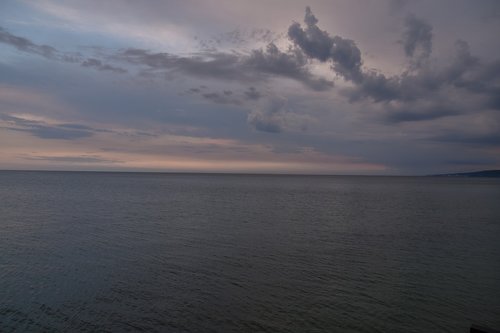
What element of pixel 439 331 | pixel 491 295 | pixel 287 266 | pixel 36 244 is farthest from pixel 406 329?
pixel 36 244

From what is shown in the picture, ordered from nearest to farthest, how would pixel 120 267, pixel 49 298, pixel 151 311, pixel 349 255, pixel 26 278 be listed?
pixel 151 311
pixel 49 298
pixel 26 278
pixel 120 267
pixel 349 255

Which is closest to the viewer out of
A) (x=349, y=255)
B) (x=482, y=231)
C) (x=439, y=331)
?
(x=439, y=331)

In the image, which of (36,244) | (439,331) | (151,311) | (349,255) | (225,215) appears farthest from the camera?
(225,215)

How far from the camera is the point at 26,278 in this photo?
23578 mm

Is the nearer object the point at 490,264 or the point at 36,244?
the point at 490,264

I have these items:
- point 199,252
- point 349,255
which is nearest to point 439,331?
point 349,255

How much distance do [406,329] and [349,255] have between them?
14.0 metres

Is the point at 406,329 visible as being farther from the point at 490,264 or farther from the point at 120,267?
the point at 120,267

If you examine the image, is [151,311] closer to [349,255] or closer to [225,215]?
[349,255]

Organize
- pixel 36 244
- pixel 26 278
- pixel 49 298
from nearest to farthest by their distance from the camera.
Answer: pixel 49 298, pixel 26 278, pixel 36 244

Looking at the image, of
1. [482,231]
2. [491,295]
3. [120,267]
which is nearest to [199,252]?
[120,267]

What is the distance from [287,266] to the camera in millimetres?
27094

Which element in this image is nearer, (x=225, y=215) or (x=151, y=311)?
(x=151, y=311)

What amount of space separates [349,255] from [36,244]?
96.2 ft
